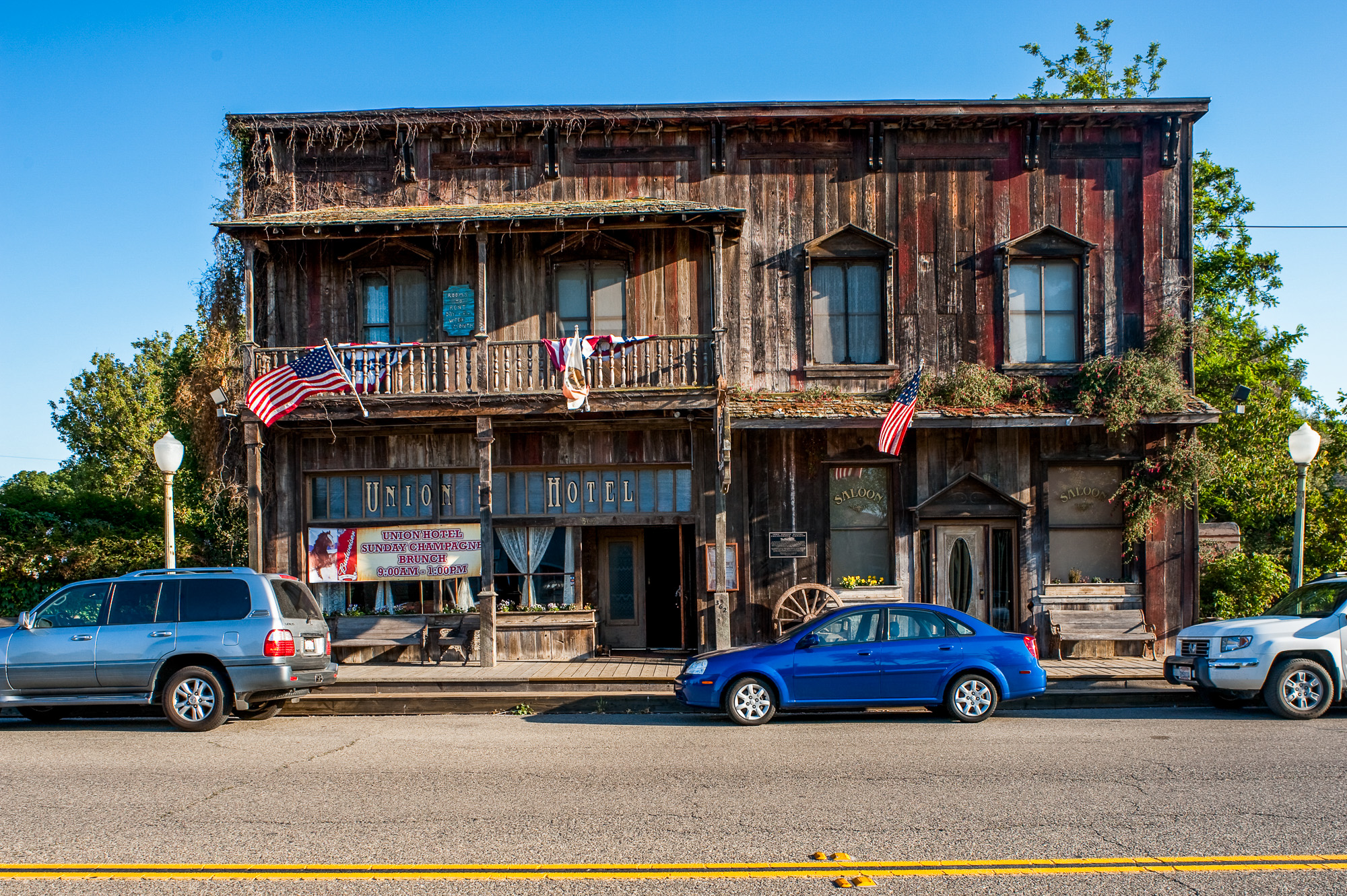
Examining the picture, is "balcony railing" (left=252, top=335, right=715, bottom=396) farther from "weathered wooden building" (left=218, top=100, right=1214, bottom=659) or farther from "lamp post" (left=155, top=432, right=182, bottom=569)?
"lamp post" (left=155, top=432, right=182, bottom=569)

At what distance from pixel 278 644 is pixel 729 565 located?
7208mm

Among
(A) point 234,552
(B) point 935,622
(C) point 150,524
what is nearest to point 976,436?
(B) point 935,622

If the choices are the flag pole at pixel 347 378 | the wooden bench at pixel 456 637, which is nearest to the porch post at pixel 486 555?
the wooden bench at pixel 456 637

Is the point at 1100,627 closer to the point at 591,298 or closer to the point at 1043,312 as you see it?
the point at 1043,312

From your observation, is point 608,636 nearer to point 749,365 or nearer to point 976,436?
point 749,365

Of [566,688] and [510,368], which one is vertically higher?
[510,368]

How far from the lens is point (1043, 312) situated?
16797mm

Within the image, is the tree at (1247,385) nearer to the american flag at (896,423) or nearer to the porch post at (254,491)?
→ the american flag at (896,423)

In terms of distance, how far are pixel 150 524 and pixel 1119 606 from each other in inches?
702

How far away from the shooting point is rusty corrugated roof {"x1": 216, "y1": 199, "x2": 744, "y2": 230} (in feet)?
48.9

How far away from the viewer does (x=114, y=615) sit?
11.3 meters

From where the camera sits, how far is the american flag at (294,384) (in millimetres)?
14758

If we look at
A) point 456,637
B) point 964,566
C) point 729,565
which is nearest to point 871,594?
point 964,566

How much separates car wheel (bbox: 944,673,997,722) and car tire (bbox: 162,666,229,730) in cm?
801
